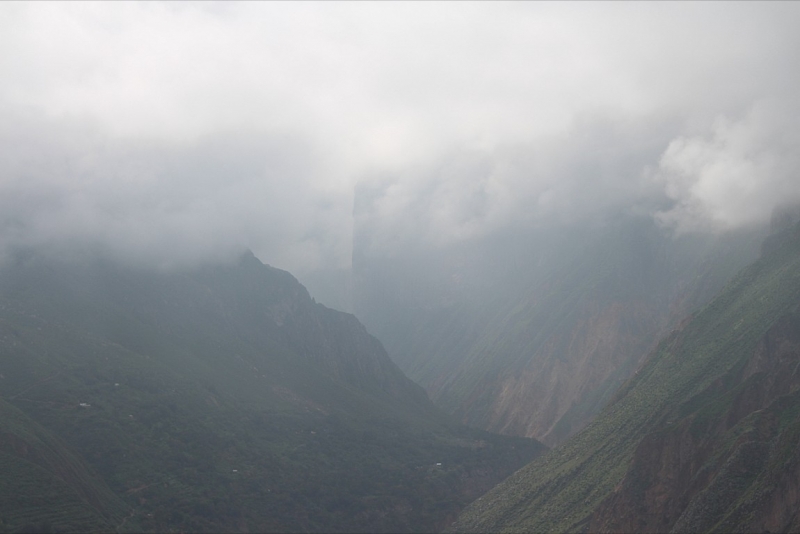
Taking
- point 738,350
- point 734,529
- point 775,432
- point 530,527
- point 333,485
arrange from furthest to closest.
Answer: point 333,485
point 738,350
point 530,527
point 775,432
point 734,529

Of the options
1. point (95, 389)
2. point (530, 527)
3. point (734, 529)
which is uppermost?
point (95, 389)

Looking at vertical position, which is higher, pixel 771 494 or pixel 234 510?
pixel 234 510

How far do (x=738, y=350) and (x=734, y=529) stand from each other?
61499 millimetres

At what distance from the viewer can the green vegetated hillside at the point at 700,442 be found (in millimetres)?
105000

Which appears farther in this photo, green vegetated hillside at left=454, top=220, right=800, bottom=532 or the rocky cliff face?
green vegetated hillside at left=454, top=220, right=800, bottom=532

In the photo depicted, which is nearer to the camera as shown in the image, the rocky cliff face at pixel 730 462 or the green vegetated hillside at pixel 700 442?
the rocky cliff face at pixel 730 462

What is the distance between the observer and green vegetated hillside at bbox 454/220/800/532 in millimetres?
105000

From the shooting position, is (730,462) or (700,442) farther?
(700,442)

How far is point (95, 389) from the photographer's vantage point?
180 m

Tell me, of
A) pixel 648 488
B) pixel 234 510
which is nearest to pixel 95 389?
pixel 234 510

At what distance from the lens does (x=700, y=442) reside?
406 ft

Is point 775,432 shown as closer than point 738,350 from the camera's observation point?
Yes

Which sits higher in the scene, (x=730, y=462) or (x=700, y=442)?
(x=700, y=442)

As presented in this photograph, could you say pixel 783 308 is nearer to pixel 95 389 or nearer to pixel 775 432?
pixel 775 432
